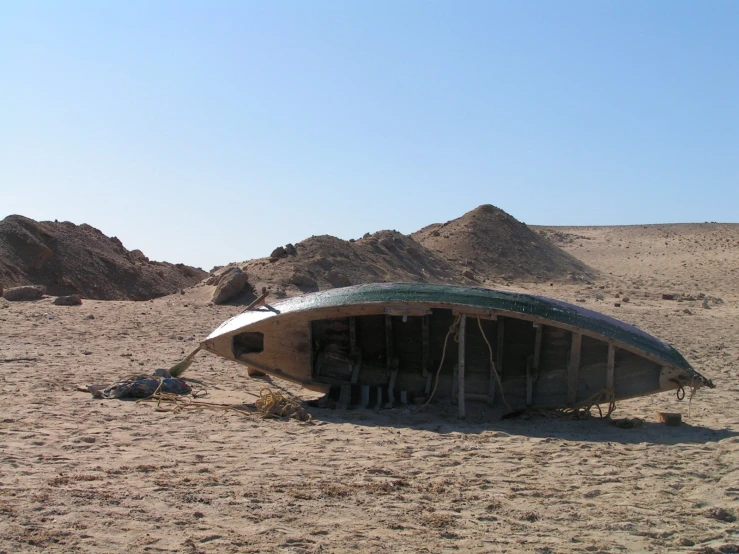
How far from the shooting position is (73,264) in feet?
73.0

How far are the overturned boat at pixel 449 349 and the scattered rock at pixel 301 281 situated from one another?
8.21 m

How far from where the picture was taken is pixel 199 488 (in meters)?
5.10

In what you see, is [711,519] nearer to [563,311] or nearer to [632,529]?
[632,529]

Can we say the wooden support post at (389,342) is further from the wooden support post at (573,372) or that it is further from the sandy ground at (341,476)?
the wooden support post at (573,372)

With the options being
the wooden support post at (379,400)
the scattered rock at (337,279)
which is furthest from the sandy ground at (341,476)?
the scattered rock at (337,279)

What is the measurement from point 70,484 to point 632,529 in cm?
349

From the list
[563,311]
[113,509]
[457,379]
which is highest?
[563,311]

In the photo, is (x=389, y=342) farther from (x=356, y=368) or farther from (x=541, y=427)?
(x=541, y=427)

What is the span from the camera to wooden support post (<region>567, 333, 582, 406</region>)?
25.8 ft

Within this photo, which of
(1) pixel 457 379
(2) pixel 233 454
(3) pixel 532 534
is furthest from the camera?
(1) pixel 457 379

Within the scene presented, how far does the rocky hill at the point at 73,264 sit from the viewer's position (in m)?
21.0

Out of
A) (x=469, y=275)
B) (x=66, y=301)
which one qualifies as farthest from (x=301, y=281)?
(x=469, y=275)

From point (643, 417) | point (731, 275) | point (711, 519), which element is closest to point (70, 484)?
point (711, 519)

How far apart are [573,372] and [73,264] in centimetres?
1781
